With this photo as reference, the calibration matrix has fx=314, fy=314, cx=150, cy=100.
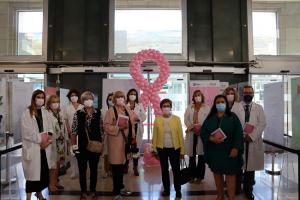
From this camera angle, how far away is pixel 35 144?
403cm

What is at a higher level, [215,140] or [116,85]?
[116,85]

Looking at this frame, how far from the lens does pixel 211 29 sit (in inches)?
350

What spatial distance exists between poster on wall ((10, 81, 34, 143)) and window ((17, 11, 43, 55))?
13.2 ft

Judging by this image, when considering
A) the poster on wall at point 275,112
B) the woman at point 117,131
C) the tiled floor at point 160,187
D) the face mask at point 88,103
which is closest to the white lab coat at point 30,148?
the tiled floor at point 160,187

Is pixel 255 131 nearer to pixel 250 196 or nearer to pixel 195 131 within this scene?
pixel 250 196

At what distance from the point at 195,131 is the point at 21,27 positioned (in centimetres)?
638

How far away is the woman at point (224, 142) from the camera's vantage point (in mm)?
4023

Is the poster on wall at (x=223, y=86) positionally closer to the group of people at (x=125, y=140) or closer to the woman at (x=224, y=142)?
the group of people at (x=125, y=140)

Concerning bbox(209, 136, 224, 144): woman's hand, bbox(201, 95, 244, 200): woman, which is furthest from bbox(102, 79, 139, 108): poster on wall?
bbox(209, 136, 224, 144): woman's hand

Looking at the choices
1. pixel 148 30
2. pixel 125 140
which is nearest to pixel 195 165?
pixel 125 140

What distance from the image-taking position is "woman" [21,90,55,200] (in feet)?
13.1

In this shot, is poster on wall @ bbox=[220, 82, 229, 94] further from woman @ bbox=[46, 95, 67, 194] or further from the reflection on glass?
woman @ bbox=[46, 95, 67, 194]

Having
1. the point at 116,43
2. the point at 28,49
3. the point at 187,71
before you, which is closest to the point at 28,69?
the point at 28,49

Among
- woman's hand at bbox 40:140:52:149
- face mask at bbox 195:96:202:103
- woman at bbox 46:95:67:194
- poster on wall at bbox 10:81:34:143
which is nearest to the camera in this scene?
woman's hand at bbox 40:140:52:149
